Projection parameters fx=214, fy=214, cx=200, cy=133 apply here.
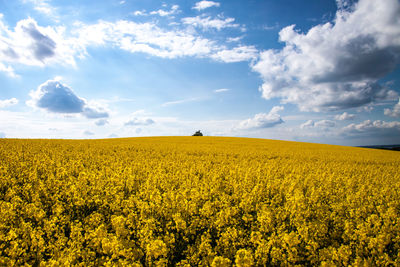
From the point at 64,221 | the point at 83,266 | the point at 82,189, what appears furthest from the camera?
the point at 82,189

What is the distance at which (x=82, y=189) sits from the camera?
6031 mm

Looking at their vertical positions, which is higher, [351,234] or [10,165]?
[10,165]

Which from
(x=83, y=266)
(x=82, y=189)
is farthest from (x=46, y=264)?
(x=82, y=189)

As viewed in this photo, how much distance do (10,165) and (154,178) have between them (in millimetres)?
6775

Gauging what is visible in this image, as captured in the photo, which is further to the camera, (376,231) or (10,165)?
(10,165)

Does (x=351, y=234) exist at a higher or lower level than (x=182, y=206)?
lower

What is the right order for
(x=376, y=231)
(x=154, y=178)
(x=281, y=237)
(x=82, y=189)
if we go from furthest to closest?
1. (x=154, y=178)
2. (x=82, y=189)
3. (x=376, y=231)
4. (x=281, y=237)

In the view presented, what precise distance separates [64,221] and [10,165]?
710 centimetres

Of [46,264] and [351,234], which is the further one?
[351,234]

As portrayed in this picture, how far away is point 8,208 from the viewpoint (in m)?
4.33

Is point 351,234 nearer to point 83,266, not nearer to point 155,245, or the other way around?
point 155,245

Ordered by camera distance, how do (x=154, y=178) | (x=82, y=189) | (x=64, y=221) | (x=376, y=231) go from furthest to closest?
(x=154, y=178), (x=82, y=189), (x=64, y=221), (x=376, y=231)

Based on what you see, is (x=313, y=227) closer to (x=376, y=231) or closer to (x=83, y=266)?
(x=376, y=231)

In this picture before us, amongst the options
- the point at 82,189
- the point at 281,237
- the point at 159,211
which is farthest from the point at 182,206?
the point at 82,189
